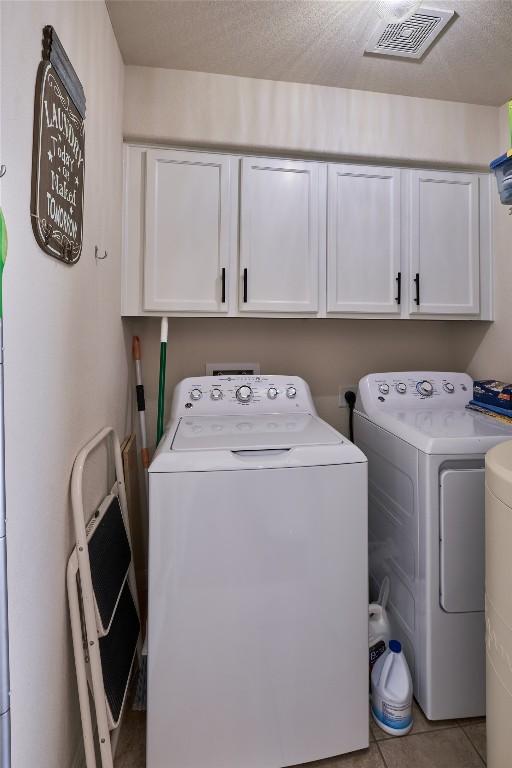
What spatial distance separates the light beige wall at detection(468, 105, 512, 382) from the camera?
2023 mm

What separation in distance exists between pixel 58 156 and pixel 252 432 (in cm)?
103

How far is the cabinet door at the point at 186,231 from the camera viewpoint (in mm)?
1832

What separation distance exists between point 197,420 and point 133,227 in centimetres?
92

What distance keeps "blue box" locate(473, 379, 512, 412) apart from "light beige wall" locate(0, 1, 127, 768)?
167 centimetres

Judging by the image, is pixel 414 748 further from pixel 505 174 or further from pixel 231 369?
pixel 505 174

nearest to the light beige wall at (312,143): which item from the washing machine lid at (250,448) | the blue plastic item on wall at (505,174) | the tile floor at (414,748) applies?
the washing machine lid at (250,448)

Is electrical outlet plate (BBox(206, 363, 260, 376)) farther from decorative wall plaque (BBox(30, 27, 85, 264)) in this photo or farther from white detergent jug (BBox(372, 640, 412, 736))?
white detergent jug (BBox(372, 640, 412, 736))

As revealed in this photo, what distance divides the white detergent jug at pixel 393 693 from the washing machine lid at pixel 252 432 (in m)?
0.82

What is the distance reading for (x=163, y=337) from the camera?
74.4 inches

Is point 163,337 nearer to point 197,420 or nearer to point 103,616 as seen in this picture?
point 197,420

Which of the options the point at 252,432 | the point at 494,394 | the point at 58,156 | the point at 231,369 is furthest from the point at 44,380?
the point at 494,394

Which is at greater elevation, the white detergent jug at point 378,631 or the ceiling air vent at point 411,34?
the ceiling air vent at point 411,34

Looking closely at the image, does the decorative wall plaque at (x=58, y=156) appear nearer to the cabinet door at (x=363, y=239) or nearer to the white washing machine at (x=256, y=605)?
the white washing machine at (x=256, y=605)

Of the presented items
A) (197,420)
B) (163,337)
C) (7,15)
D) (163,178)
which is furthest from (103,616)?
(163,178)
